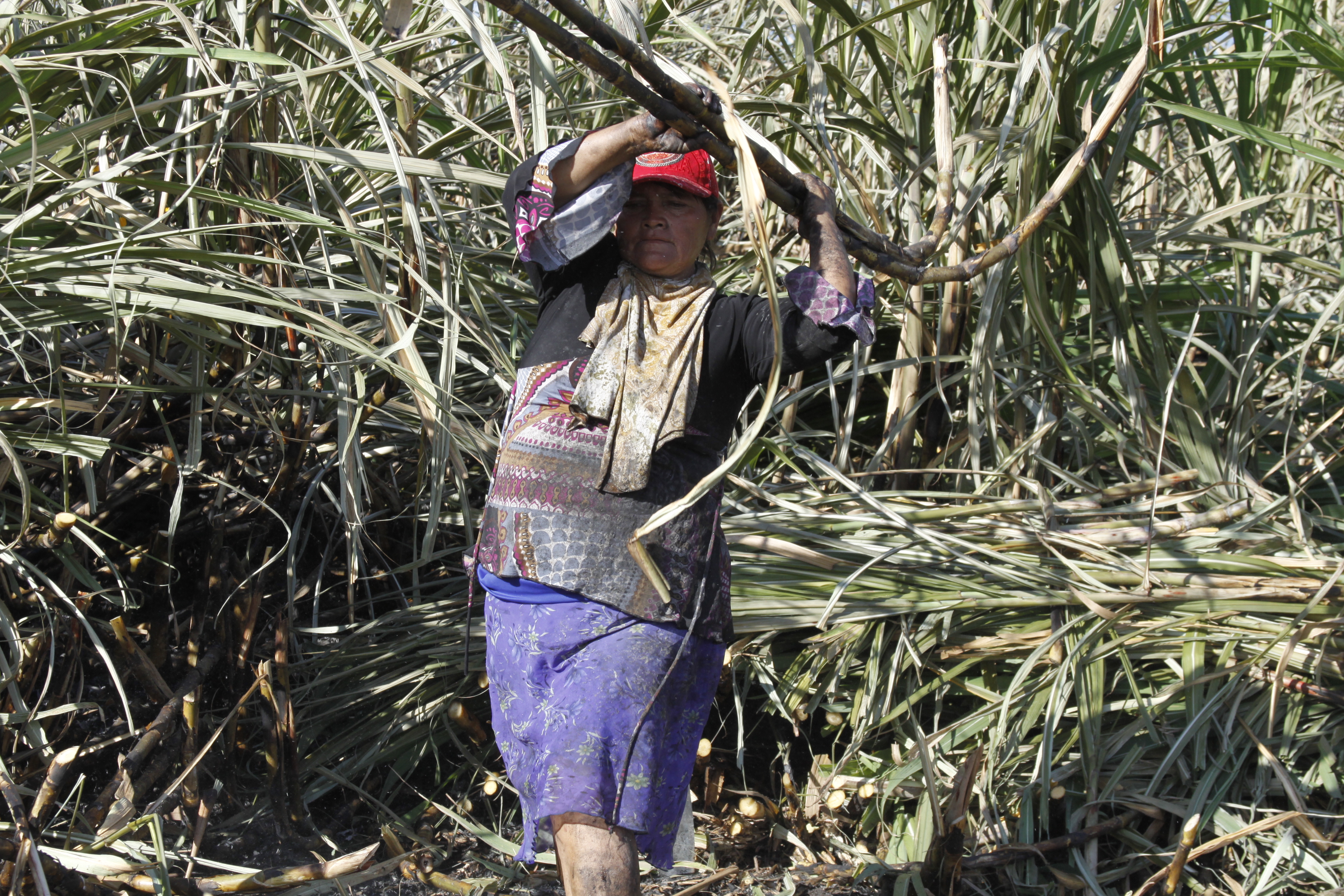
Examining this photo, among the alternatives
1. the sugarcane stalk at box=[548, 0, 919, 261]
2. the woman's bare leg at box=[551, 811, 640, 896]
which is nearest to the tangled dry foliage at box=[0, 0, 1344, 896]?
the sugarcane stalk at box=[548, 0, 919, 261]

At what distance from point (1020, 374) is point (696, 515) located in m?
1.20

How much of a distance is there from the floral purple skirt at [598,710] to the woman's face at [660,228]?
0.47 metres

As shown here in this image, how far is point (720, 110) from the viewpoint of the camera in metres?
1.30

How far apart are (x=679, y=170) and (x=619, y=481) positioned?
0.42m

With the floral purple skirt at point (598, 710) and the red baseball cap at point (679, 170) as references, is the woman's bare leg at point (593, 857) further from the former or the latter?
the red baseball cap at point (679, 170)

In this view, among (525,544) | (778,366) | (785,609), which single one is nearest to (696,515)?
(525,544)

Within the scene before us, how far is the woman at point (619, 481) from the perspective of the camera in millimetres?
1402

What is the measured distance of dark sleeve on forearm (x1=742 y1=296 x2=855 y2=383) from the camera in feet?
4.65

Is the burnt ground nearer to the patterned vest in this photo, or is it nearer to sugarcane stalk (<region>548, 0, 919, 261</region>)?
the patterned vest

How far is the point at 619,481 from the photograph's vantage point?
1.42 metres

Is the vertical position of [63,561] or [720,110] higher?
[720,110]

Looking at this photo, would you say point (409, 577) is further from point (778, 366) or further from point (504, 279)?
point (778, 366)

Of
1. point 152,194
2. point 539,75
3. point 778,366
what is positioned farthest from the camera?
point 152,194

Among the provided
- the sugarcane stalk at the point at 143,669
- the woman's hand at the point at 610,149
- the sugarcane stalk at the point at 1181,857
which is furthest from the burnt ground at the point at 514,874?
the woman's hand at the point at 610,149
